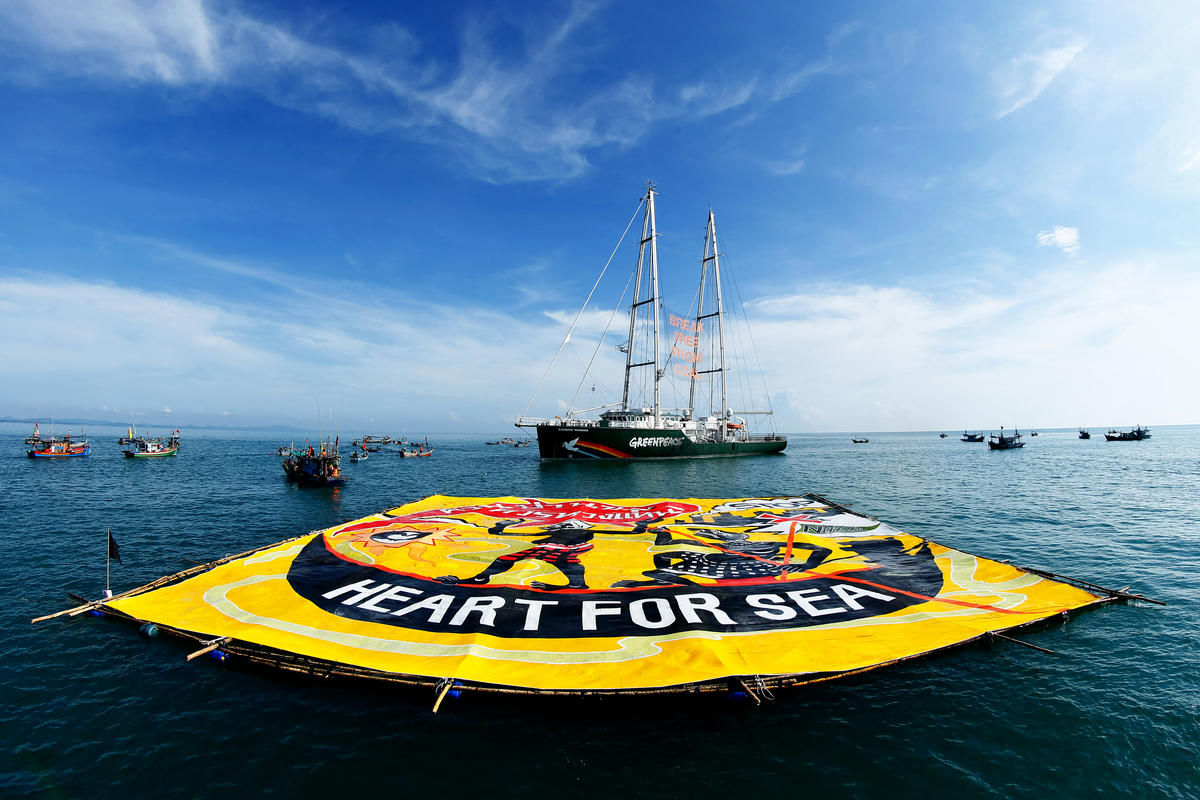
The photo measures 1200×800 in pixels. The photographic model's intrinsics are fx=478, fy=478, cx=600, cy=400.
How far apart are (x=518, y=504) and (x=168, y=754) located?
23.4m

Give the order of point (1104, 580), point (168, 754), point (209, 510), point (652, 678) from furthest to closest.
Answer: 1. point (209, 510)
2. point (1104, 580)
3. point (652, 678)
4. point (168, 754)

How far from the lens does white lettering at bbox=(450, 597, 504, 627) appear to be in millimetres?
14766

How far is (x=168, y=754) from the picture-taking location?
35.7 ft

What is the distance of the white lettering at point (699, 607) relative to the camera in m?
14.9

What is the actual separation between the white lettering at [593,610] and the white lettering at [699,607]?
7.07 feet

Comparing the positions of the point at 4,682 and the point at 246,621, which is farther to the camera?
the point at 246,621

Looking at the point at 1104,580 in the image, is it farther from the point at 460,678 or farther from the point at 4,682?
the point at 4,682

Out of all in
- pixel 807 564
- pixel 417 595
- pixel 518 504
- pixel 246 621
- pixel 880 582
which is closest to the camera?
pixel 246 621

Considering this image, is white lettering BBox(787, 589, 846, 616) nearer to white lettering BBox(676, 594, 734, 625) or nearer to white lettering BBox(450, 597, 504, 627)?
white lettering BBox(676, 594, 734, 625)

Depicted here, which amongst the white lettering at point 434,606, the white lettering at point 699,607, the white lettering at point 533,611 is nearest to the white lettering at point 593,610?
the white lettering at point 533,611

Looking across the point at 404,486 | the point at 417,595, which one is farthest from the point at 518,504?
the point at 404,486

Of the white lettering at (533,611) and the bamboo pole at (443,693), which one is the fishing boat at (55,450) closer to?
the white lettering at (533,611)

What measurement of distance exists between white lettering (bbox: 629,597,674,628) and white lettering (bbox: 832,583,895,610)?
20.8 ft

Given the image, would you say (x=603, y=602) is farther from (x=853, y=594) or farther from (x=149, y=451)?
(x=149, y=451)
